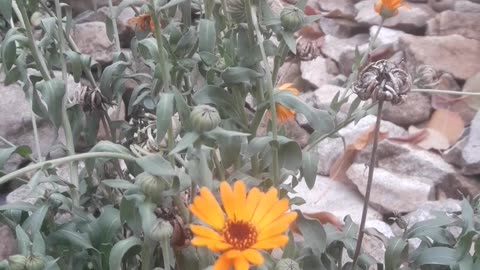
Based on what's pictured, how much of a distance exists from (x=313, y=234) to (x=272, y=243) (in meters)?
0.37

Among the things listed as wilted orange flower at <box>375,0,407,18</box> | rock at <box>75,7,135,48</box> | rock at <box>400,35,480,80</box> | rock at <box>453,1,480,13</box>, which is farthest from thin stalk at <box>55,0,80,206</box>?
rock at <box>453,1,480,13</box>

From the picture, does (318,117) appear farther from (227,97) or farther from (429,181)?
(429,181)

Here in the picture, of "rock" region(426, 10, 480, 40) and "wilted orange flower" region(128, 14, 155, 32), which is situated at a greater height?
"wilted orange flower" region(128, 14, 155, 32)

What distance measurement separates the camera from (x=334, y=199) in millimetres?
1923

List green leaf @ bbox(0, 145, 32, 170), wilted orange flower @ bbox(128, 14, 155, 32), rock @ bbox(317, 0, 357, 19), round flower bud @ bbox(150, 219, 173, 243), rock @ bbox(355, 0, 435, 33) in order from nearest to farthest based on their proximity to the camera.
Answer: round flower bud @ bbox(150, 219, 173, 243)
green leaf @ bbox(0, 145, 32, 170)
wilted orange flower @ bbox(128, 14, 155, 32)
rock @ bbox(355, 0, 435, 33)
rock @ bbox(317, 0, 357, 19)

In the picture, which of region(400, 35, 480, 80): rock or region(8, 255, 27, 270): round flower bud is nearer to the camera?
region(8, 255, 27, 270): round flower bud

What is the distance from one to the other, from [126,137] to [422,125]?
1.08 metres

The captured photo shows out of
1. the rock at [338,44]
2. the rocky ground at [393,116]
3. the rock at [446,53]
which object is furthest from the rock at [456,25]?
the rock at [338,44]

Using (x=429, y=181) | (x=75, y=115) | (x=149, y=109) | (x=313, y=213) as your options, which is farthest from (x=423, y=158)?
(x=75, y=115)

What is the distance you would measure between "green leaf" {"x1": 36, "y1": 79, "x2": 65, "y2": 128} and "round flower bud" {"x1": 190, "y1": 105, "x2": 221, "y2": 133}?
31 cm

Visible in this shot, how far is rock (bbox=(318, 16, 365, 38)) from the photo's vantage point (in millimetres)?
2760

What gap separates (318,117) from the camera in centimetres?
115

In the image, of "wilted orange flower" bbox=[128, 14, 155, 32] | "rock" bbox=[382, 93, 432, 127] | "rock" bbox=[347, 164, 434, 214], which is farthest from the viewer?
"rock" bbox=[382, 93, 432, 127]

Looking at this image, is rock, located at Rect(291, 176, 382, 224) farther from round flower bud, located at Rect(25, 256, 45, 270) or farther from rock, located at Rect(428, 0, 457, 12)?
rock, located at Rect(428, 0, 457, 12)
